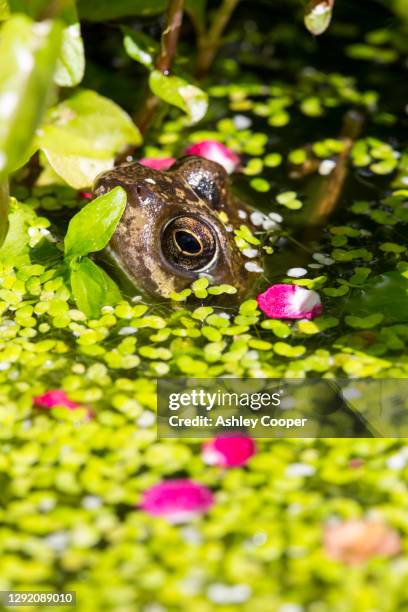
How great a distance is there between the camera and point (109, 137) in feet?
5.98

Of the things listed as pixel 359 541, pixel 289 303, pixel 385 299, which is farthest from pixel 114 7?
pixel 359 541

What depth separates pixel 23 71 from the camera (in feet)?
4.22

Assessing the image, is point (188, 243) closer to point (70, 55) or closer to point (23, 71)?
point (70, 55)

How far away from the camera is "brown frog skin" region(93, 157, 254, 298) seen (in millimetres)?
2006

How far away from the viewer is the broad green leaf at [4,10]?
1.84m

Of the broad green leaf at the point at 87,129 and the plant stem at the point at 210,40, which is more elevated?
the plant stem at the point at 210,40

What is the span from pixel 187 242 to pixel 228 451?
0.60m

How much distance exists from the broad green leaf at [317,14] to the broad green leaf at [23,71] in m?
0.87

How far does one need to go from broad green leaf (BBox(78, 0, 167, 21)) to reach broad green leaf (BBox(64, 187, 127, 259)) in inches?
32.6

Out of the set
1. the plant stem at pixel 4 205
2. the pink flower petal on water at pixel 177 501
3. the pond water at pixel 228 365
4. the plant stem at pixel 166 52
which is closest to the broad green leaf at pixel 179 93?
the plant stem at pixel 166 52

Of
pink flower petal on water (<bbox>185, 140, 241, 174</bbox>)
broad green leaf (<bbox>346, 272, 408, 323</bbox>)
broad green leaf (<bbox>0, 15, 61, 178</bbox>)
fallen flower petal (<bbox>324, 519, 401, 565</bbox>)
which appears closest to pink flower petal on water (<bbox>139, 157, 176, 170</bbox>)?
pink flower petal on water (<bbox>185, 140, 241, 174</bbox>)

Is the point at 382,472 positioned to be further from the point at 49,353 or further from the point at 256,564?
the point at 49,353

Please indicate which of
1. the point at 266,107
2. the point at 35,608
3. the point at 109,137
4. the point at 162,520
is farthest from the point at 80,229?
the point at 266,107

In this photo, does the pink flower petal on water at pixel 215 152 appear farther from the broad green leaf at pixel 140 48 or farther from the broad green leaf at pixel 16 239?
the broad green leaf at pixel 16 239
